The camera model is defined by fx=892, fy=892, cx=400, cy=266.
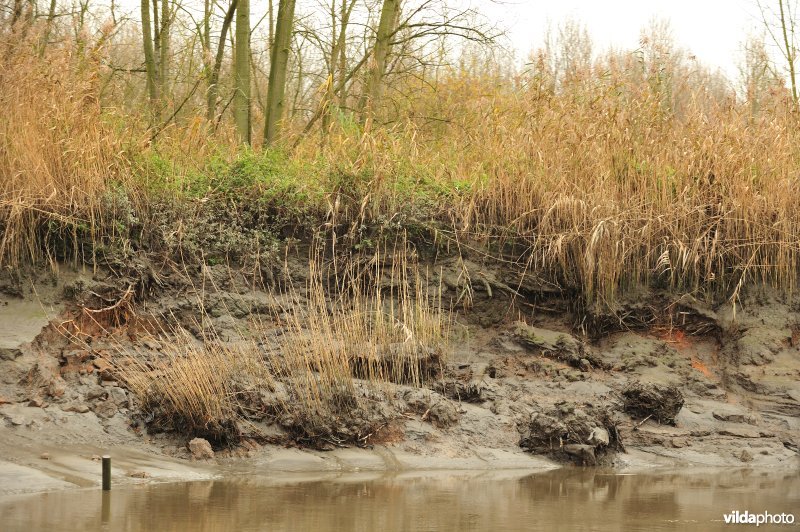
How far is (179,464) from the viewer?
5.91 metres

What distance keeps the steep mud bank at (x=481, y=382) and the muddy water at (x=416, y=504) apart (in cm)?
53

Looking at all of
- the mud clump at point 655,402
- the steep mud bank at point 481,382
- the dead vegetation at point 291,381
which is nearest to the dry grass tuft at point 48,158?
the steep mud bank at point 481,382

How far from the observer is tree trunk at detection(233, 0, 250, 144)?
11.0 meters

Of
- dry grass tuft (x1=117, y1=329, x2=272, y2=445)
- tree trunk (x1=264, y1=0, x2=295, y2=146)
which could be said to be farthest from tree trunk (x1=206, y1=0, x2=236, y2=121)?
dry grass tuft (x1=117, y1=329, x2=272, y2=445)

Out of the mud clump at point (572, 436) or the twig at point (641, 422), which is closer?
the mud clump at point (572, 436)

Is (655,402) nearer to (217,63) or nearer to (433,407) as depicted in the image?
(433,407)

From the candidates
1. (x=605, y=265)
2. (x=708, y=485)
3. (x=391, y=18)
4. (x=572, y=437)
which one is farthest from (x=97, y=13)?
(x=708, y=485)

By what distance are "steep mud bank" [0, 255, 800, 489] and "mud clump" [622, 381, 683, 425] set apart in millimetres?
11

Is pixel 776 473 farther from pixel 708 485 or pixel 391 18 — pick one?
pixel 391 18

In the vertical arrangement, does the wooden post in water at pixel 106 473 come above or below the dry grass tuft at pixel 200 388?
below

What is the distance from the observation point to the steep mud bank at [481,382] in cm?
633

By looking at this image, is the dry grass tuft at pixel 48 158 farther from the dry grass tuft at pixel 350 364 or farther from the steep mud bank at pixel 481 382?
the dry grass tuft at pixel 350 364

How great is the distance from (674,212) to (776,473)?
260 centimetres

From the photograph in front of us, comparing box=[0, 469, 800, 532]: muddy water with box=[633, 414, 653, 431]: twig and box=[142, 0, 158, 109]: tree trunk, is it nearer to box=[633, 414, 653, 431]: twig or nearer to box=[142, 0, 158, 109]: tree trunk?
box=[633, 414, 653, 431]: twig
